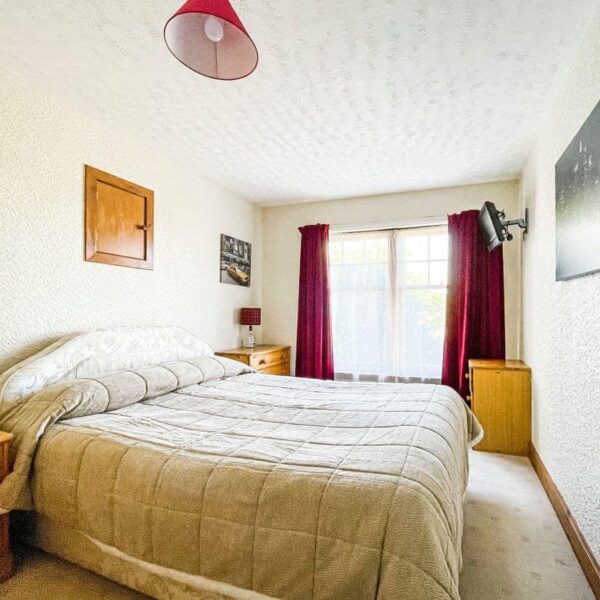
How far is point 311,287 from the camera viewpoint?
179 inches

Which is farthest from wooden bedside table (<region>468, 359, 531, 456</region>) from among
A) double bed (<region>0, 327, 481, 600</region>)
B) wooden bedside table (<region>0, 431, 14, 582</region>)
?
wooden bedside table (<region>0, 431, 14, 582</region>)

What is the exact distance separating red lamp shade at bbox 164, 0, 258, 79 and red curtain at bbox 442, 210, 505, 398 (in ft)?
10.3

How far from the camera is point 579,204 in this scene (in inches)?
71.8

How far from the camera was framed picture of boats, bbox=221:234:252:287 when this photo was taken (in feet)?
13.6

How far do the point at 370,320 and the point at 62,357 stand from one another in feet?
10.2

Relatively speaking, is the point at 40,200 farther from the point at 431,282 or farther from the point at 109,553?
the point at 431,282

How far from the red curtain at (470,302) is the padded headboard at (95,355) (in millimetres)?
2523

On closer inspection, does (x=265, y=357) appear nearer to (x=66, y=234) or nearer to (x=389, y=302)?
(x=389, y=302)

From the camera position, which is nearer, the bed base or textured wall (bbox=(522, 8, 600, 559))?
the bed base

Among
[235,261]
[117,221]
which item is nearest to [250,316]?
[235,261]

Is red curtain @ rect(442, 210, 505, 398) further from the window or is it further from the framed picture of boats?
the framed picture of boats

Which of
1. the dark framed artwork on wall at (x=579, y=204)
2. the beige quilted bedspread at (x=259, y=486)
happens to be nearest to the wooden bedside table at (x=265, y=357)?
the beige quilted bedspread at (x=259, y=486)

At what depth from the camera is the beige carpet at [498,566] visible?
1579 mm

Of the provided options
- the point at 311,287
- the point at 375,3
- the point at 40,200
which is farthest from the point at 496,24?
the point at 311,287
